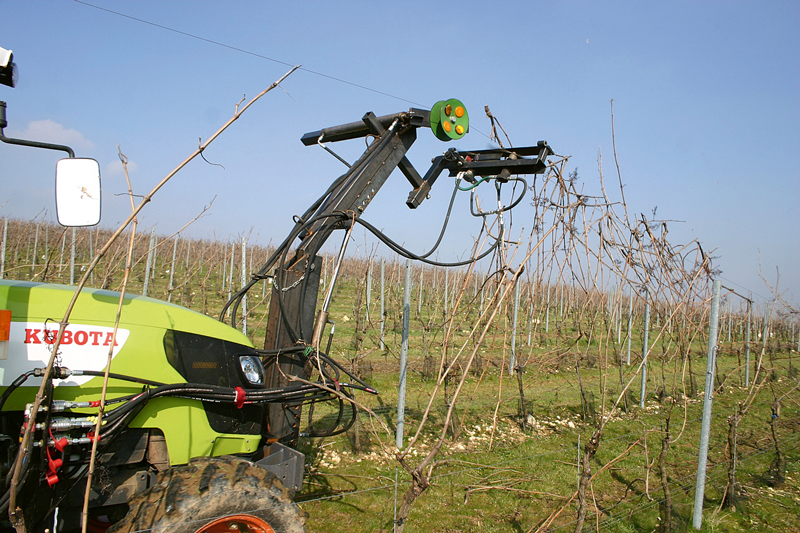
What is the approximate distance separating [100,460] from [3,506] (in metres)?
0.43

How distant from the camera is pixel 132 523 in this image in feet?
7.24

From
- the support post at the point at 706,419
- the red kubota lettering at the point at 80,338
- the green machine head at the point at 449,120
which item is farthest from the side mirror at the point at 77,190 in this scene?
the support post at the point at 706,419

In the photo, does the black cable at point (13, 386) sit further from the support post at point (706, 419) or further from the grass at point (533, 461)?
the support post at point (706, 419)

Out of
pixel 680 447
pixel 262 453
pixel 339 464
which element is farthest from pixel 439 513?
pixel 680 447

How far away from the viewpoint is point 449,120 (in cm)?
354

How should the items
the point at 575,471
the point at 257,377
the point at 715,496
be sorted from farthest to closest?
the point at 575,471
the point at 715,496
the point at 257,377

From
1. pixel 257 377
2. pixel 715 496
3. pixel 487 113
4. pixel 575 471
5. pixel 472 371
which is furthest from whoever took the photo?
pixel 472 371

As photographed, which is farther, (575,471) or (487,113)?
(575,471)

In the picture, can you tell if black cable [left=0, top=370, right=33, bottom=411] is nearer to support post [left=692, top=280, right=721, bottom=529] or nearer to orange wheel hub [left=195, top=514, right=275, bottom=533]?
orange wheel hub [left=195, top=514, right=275, bottom=533]

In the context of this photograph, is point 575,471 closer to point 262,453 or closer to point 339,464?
point 339,464

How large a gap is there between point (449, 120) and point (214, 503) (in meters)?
2.63

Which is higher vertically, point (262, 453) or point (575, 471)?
point (262, 453)

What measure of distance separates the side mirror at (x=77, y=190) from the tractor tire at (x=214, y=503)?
49.3 inches

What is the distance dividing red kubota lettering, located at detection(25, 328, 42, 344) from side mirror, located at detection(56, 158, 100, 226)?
2.12 feet
